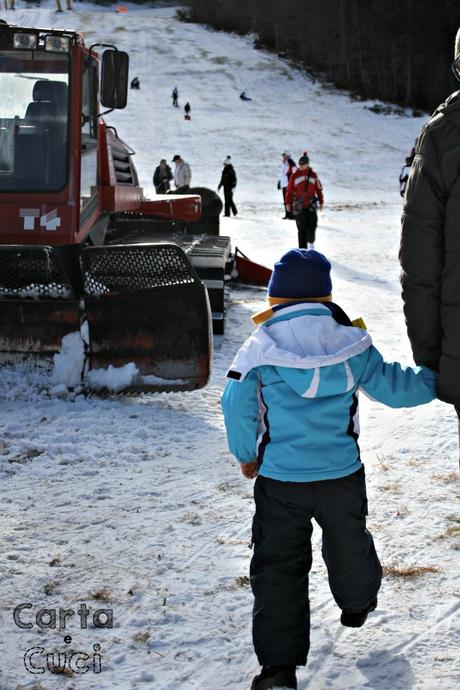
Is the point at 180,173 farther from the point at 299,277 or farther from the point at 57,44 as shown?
the point at 299,277

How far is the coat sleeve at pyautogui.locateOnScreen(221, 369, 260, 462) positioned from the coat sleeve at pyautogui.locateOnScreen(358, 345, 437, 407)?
0.35 meters

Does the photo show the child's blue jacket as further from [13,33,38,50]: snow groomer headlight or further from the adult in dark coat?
[13,33,38,50]: snow groomer headlight

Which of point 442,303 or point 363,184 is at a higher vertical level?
point 442,303

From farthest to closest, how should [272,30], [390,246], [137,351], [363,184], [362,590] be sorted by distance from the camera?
[272,30]
[363,184]
[390,246]
[137,351]
[362,590]

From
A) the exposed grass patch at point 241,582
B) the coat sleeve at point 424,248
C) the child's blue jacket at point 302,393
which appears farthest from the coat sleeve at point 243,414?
the exposed grass patch at point 241,582

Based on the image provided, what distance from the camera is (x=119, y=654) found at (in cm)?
321

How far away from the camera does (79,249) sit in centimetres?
663

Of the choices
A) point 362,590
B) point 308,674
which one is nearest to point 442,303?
point 362,590

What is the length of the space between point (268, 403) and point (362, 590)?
0.69 meters

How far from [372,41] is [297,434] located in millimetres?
67982

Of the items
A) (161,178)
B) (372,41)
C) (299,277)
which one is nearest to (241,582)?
(299,277)

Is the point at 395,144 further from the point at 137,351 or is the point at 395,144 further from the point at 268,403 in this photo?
the point at 268,403

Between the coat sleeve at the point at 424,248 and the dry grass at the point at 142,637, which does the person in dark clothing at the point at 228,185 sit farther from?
the coat sleeve at the point at 424,248

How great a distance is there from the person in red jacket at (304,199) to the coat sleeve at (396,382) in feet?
38.0
